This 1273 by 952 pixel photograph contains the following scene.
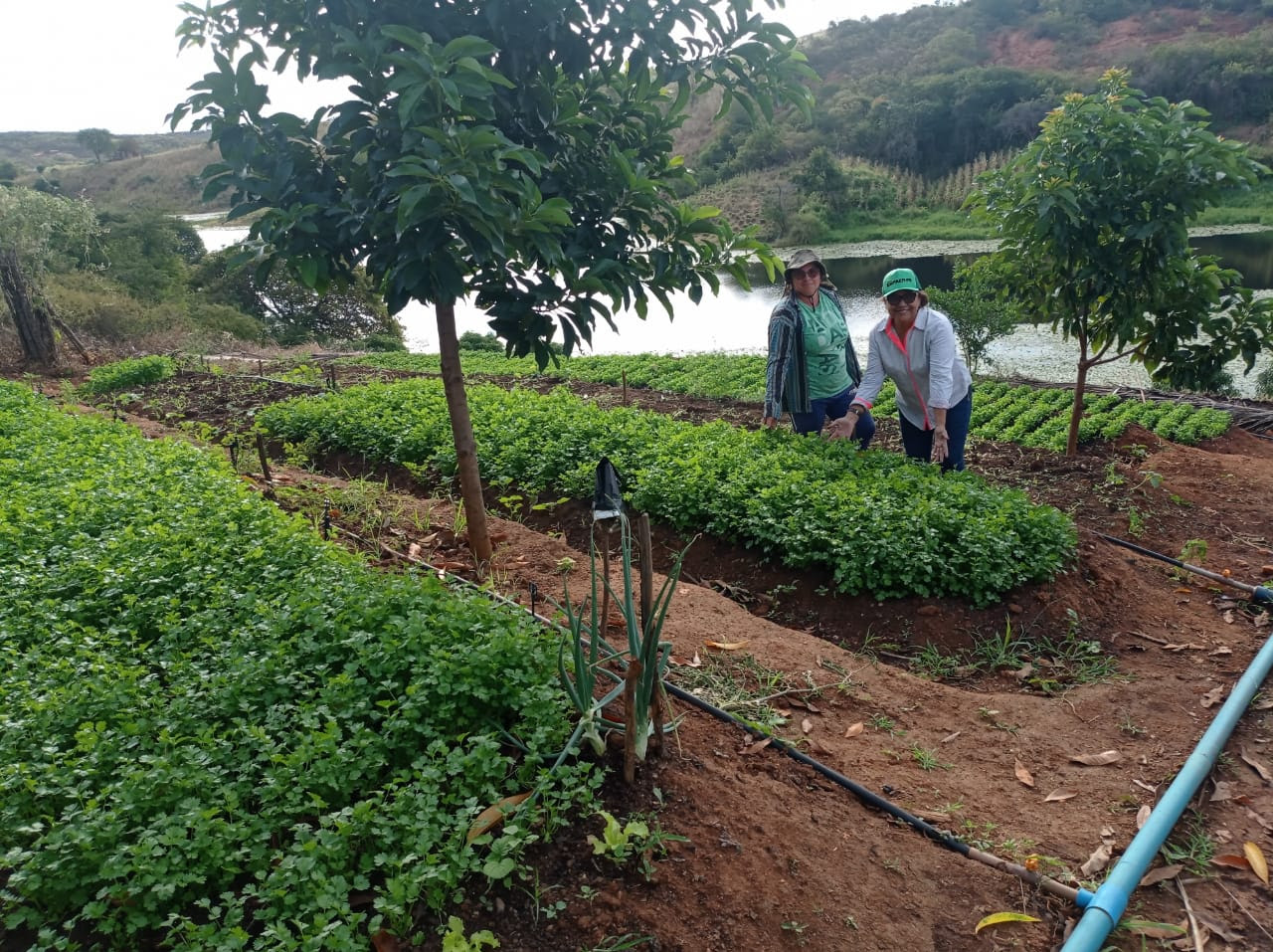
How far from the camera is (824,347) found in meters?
5.50

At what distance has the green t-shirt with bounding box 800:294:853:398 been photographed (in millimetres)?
5453

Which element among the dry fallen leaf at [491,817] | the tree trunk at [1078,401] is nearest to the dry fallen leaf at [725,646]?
the dry fallen leaf at [491,817]

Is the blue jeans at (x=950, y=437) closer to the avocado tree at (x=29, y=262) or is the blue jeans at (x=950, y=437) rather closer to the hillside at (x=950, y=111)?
the avocado tree at (x=29, y=262)

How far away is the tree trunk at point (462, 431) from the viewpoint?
373 cm

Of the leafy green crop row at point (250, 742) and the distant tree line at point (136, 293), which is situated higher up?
the distant tree line at point (136, 293)

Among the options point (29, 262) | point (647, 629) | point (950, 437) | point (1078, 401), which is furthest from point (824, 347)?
point (29, 262)

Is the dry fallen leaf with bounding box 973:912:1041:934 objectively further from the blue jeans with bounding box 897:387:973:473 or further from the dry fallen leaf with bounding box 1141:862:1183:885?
the blue jeans with bounding box 897:387:973:473

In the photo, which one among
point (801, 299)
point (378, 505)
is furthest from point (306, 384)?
point (801, 299)

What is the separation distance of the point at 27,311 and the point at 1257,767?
747 inches

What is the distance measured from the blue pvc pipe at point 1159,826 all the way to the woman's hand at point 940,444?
1958 mm

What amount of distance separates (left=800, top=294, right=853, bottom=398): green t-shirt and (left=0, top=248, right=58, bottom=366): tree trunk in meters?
16.1

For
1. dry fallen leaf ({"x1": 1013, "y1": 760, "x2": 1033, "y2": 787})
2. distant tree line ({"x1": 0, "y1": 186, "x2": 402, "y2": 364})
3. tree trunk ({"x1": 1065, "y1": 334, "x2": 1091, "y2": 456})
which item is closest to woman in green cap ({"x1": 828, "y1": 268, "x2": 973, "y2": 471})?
tree trunk ({"x1": 1065, "y1": 334, "x2": 1091, "y2": 456})

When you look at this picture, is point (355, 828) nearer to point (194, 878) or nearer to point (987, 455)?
point (194, 878)

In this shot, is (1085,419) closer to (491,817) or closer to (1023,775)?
(1023,775)
